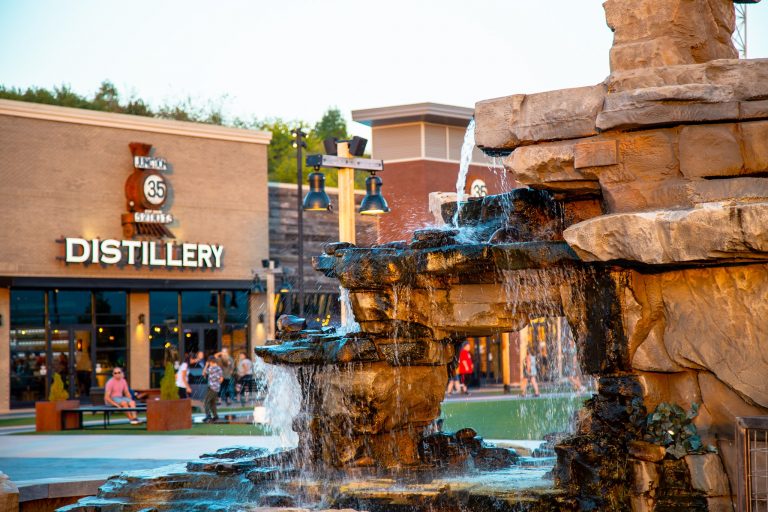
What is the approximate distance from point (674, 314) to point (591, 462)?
1492mm

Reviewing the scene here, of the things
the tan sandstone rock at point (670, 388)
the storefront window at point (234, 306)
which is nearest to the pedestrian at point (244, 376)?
the storefront window at point (234, 306)

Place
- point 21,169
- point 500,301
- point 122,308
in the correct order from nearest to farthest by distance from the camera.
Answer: point 500,301
point 21,169
point 122,308

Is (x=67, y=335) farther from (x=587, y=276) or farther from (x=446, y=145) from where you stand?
(x=587, y=276)

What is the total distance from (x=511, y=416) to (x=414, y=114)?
20672 mm

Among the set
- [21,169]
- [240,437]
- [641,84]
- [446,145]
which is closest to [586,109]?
[641,84]

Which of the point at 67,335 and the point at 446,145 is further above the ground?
the point at 446,145

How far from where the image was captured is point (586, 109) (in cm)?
941

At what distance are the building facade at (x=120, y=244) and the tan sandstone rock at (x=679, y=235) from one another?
Answer: 24973 mm

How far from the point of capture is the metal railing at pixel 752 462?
25.7 ft

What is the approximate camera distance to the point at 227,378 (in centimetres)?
3139

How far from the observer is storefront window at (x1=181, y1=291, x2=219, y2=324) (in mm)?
35750

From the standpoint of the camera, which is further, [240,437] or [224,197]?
[224,197]

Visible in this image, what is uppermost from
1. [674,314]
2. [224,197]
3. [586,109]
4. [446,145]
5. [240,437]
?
[446,145]

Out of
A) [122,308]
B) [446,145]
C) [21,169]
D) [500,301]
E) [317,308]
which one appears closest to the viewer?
[500,301]
